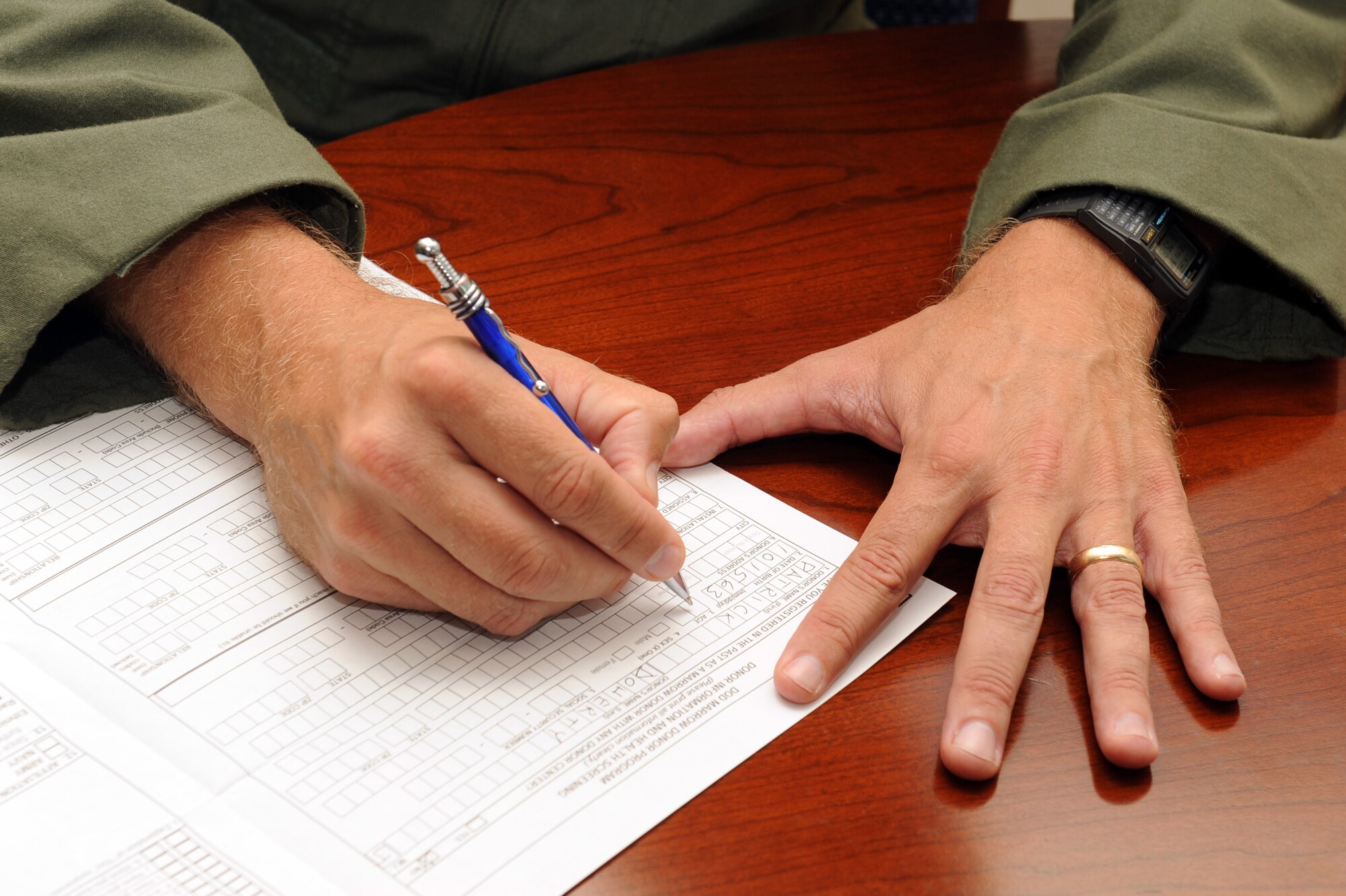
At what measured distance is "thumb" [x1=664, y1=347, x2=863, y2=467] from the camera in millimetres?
742

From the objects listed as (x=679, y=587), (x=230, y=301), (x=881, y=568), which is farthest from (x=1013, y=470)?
(x=230, y=301)

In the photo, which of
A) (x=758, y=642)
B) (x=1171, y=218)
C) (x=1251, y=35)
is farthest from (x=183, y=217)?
(x=1251, y=35)

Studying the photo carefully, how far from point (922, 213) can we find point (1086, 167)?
0.19 metres

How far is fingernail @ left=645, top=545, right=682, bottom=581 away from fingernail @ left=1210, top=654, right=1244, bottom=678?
0.30 m

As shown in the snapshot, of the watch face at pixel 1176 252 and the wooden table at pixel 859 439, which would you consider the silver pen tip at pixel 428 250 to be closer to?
the wooden table at pixel 859 439

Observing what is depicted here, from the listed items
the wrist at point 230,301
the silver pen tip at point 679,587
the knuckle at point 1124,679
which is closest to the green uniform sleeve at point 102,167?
the wrist at point 230,301

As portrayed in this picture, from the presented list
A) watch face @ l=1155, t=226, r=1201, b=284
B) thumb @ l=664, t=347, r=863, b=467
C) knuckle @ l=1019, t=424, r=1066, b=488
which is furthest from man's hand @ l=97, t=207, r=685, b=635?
watch face @ l=1155, t=226, r=1201, b=284

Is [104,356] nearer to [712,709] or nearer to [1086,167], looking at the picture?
[712,709]

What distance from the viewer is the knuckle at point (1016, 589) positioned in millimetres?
615

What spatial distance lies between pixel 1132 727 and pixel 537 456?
33cm

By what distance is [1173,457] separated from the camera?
0.73 m

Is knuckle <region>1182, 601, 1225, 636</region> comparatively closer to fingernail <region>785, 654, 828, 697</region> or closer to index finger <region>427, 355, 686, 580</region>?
fingernail <region>785, 654, 828, 697</region>

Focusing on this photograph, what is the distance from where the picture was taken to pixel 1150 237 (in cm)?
83

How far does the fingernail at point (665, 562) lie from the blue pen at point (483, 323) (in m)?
0.07
